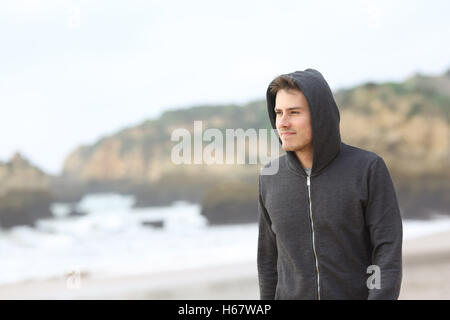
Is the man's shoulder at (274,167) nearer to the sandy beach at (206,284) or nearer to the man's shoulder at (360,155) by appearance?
the man's shoulder at (360,155)

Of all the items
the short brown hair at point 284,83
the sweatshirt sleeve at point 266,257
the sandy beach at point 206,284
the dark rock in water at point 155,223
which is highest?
the short brown hair at point 284,83

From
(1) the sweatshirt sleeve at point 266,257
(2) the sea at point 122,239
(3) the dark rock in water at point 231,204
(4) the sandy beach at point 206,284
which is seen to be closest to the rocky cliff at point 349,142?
(3) the dark rock in water at point 231,204

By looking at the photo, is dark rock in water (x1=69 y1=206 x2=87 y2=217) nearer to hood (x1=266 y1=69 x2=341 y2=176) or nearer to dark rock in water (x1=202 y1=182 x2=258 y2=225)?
dark rock in water (x1=202 y1=182 x2=258 y2=225)

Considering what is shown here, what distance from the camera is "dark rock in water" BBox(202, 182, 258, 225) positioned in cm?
1310

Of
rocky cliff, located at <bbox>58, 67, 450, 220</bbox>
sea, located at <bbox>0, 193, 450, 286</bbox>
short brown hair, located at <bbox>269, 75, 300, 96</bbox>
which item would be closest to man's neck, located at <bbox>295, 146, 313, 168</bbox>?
short brown hair, located at <bbox>269, 75, 300, 96</bbox>

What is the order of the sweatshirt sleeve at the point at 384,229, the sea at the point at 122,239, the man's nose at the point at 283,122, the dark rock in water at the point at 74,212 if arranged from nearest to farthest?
the sweatshirt sleeve at the point at 384,229, the man's nose at the point at 283,122, the sea at the point at 122,239, the dark rock in water at the point at 74,212

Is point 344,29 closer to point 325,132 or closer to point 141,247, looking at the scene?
point 141,247

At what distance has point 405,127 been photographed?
14.2m

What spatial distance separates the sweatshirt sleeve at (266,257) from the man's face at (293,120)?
20 cm

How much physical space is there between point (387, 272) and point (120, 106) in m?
12.4

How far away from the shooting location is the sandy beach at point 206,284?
258 inches

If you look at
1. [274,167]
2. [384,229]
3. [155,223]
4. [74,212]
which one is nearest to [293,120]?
[274,167]

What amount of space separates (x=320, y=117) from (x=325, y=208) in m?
0.22

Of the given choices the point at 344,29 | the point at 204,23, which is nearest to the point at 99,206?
the point at 204,23
